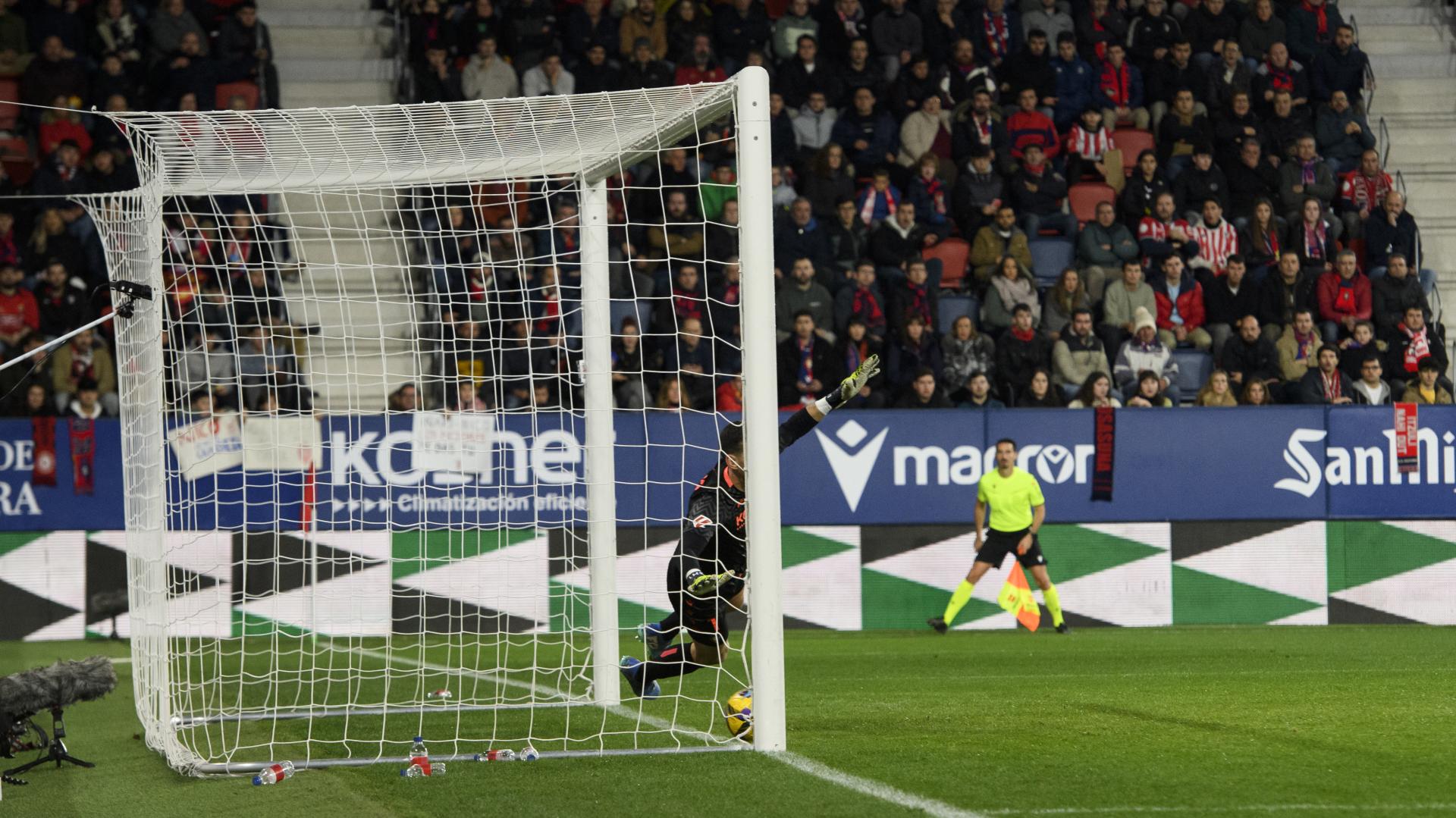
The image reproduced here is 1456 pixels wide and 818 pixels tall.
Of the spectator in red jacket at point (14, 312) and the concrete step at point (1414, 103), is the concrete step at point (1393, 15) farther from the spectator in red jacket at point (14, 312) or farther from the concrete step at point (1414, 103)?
the spectator in red jacket at point (14, 312)

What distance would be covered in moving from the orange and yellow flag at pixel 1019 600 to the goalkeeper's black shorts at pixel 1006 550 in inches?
8.0

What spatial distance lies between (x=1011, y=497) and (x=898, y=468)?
3.65 ft

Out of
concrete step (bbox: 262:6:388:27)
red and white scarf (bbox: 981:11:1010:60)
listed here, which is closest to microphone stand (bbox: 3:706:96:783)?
concrete step (bbox: 262:6:388:27)

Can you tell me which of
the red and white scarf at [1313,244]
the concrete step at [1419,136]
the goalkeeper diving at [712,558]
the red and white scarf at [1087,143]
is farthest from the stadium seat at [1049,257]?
the goalkeeper diving at [712,558]

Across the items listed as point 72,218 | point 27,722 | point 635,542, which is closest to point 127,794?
point 27,722

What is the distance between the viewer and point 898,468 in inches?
605

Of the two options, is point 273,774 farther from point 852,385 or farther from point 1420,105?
point 1420,105

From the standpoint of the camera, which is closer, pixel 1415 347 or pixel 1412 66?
pixel 1415 347

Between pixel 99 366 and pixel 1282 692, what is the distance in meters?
10.8

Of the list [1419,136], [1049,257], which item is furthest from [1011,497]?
[1419,136]

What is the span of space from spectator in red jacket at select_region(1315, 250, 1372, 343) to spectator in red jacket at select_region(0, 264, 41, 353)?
12.8 m

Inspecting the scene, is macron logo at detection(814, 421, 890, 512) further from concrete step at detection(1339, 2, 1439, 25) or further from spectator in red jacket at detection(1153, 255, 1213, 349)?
concrete step at detection(1339, 2, 1439, 25)

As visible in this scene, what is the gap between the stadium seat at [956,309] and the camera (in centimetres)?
1727

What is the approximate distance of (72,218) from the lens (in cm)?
1619
